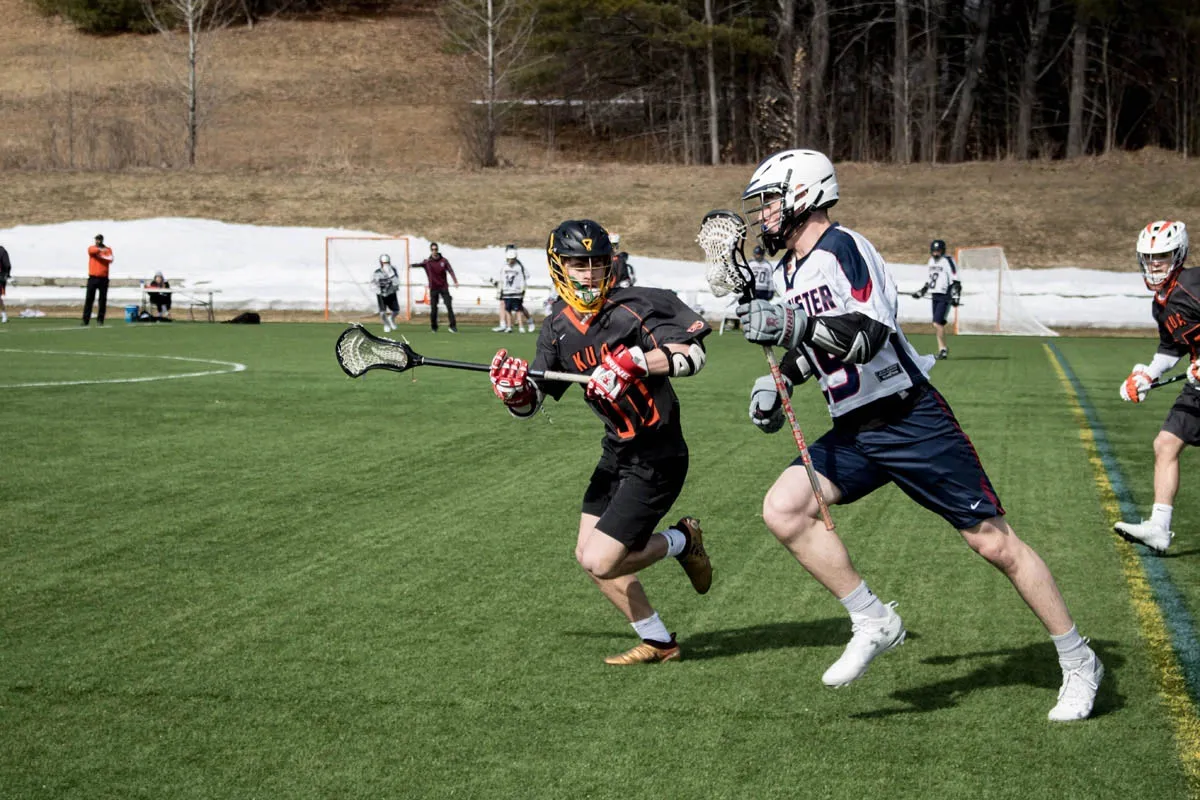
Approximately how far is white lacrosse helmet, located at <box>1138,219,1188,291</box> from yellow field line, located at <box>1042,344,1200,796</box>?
1646mm

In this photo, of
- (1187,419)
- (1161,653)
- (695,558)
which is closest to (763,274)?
(1187,419)

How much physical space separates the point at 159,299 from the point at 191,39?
2329cm

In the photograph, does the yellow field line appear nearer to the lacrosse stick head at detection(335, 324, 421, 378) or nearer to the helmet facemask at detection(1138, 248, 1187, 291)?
the helmet facemask at detection(1138, 248, 1187, 291)

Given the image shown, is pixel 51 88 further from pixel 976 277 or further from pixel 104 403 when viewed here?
pixel 104 403

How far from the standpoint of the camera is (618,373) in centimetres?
541

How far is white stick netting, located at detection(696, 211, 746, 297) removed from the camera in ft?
18.1

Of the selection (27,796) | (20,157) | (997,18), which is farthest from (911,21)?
(27,796)

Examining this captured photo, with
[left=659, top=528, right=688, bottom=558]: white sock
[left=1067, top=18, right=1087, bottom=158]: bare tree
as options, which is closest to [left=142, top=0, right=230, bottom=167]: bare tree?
[left=1067, top=18, right=1087, bottom=158]: bare tree

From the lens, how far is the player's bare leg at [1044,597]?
201 inches

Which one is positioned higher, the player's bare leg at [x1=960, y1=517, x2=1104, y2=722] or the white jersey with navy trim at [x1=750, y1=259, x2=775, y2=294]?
the white jersey with navy trim at [x1=750, y1=259, x2=775, y2=294]

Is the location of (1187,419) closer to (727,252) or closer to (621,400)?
(727,252)

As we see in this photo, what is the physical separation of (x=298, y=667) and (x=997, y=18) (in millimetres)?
59263

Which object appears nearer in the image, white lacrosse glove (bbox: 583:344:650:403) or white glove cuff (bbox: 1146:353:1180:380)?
white lacrosse glove (bbox: 583:344:650:403)

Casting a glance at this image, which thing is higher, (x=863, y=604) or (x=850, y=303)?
(x=850, y=303)
